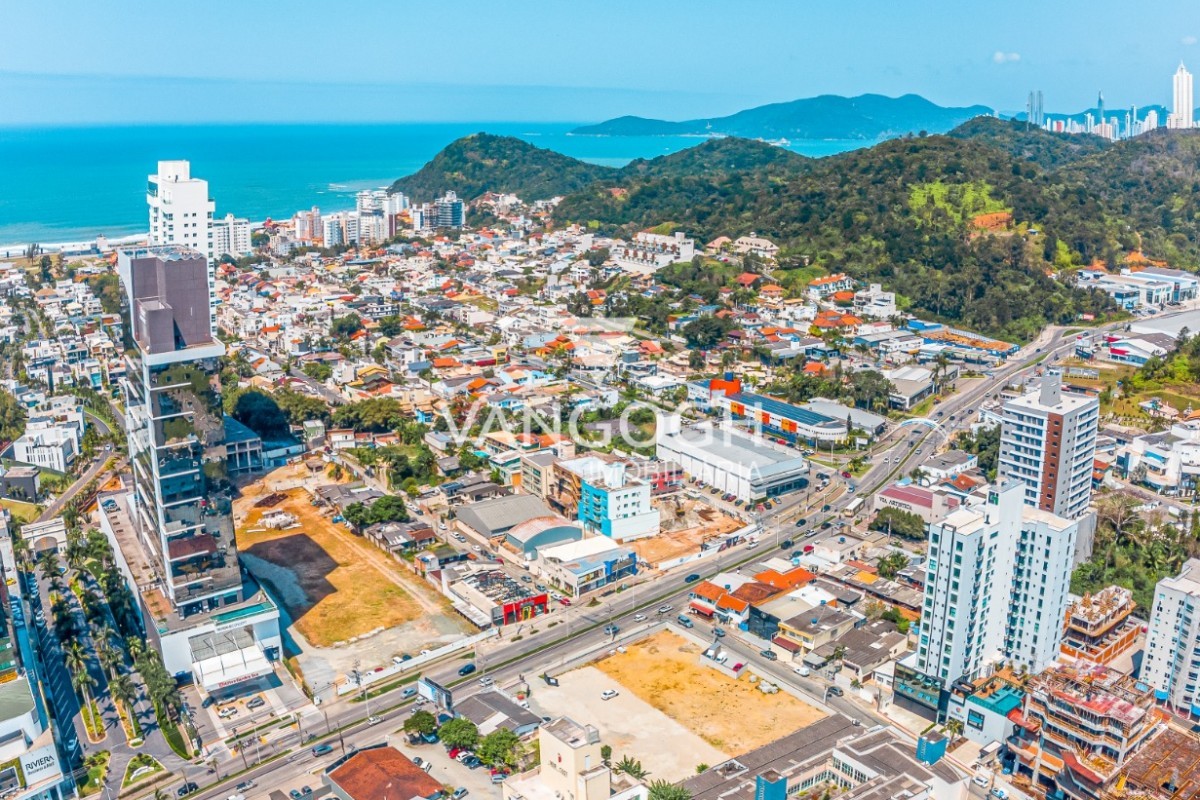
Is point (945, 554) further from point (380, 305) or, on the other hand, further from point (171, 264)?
point (380, 305)

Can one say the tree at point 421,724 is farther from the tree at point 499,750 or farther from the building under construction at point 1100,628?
the building under construction at point 1100,628

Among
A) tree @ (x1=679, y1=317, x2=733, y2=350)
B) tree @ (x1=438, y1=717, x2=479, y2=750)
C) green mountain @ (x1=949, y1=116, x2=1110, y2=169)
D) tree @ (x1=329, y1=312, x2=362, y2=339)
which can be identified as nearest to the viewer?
tree @ (x1=438, y1=717, x2=479, y2=750)

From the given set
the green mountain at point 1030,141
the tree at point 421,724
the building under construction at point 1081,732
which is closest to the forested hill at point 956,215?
the green mountain at point 1030,141

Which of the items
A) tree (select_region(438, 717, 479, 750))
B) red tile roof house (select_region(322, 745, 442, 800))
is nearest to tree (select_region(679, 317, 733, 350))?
tree (select_region(438, 717, 479, 750))

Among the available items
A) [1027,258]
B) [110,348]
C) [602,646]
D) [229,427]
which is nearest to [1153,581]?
[602,646]

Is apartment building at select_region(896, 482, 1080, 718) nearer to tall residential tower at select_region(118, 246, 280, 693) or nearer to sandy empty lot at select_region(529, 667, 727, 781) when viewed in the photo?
sandy empty lot at select_region(529, 667, 727, 781)
